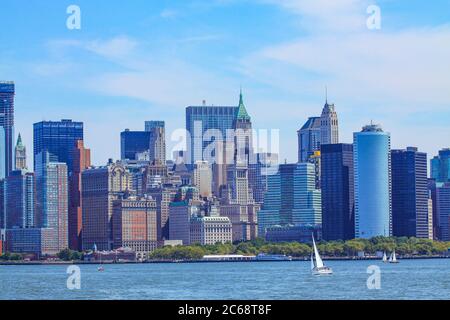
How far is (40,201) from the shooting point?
7731cm

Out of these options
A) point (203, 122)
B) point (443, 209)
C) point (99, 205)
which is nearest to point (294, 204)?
point (99, 205)

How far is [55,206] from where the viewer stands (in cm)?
7469

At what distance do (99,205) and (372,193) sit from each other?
82.0 ft

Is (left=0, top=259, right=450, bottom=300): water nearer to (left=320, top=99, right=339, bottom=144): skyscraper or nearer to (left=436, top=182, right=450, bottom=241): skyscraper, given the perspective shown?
(left=320, top=99, right=339, bottom=144): skyscraper

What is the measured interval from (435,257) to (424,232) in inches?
99.8

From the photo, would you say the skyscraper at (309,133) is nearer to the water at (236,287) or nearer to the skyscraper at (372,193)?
the water at (236,287)

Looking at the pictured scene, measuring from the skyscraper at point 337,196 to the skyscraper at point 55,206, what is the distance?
16.3 m

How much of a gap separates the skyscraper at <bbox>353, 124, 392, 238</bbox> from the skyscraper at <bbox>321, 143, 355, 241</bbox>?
5.71ft

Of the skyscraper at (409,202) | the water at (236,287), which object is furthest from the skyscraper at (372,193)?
the water at (236,287)

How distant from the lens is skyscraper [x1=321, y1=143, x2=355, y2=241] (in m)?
71.7

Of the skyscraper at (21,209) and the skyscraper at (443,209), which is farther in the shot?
the skyscraper at (21,209)

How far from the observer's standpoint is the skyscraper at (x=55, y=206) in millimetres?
68463
